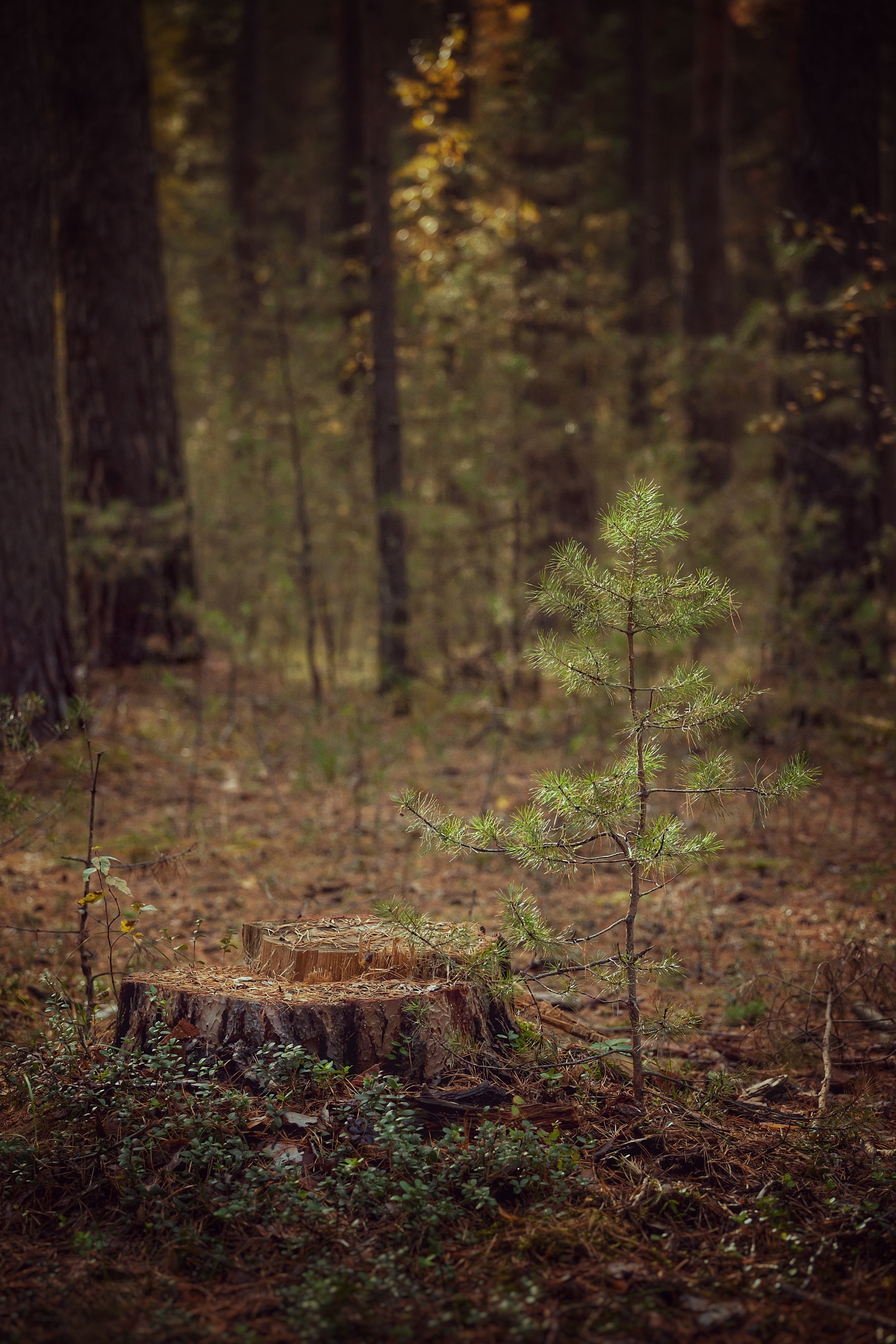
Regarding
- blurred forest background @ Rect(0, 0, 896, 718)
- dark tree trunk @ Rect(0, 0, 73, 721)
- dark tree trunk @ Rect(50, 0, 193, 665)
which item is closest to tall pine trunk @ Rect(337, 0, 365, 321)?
blurred forest background @ Rect(0, 0, 896, 718)

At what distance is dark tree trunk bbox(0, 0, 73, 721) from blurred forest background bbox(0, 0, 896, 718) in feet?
0.08

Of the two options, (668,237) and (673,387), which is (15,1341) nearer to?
(673,387)

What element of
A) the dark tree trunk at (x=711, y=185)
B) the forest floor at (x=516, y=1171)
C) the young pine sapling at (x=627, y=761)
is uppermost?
the dark tree trunk at (x=711, y=185)

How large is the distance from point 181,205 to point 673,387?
926 cm

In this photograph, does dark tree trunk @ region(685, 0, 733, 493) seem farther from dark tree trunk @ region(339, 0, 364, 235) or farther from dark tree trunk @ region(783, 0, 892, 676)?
dark tree trunk @ region(339, 0, 364, 235)

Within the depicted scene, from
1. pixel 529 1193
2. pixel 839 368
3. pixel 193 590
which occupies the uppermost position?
pixel 839 368

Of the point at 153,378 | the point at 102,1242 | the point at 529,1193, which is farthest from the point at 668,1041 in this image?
the point at 153,378

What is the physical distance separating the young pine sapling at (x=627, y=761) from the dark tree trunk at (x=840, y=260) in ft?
18.8

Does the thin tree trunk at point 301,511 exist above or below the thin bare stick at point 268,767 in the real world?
above

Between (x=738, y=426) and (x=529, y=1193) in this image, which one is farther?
(x=738, y=426)

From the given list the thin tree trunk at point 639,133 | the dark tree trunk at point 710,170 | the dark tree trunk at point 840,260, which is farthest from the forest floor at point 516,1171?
the thin tree trunk at point 639,133

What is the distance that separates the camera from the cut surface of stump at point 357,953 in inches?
126

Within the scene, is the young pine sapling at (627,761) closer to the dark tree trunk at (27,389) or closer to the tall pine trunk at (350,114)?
the dark tree trunk at (27,389)

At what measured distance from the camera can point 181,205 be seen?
15.2 meters
